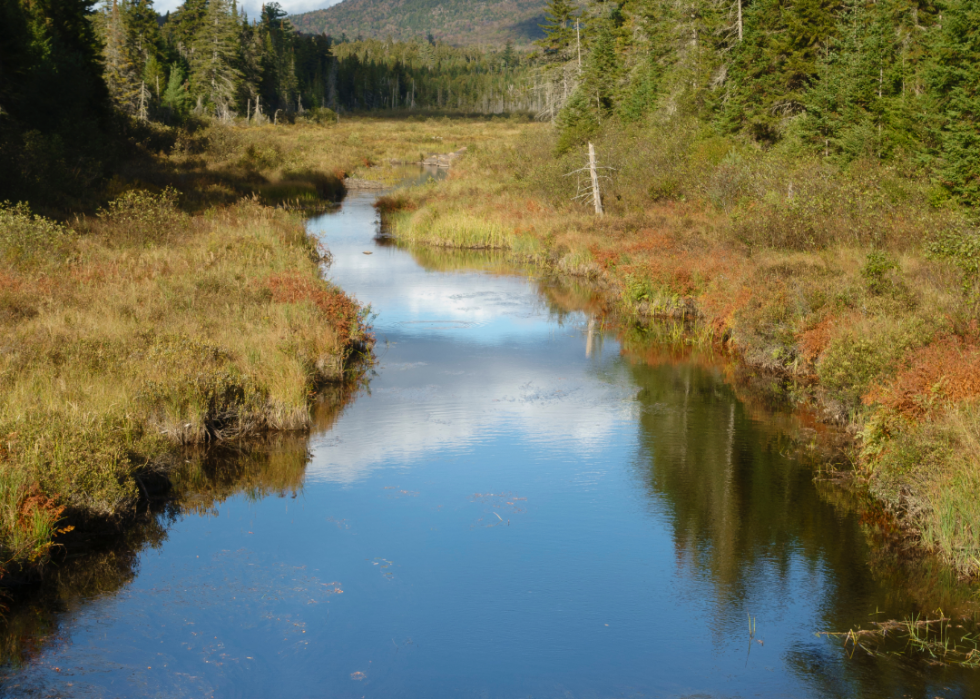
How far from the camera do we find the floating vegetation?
8.23 metres

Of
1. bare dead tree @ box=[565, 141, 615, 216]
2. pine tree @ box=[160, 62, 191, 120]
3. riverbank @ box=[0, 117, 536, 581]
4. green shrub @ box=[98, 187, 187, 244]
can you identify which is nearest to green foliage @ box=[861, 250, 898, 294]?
riverbank @ box=[0, 117, 536, 581]

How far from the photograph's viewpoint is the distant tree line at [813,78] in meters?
23.7

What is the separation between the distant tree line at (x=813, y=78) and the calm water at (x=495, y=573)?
14103mm

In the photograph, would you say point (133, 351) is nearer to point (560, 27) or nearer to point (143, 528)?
point (143, 528)

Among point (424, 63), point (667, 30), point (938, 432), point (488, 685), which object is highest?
point (424, 63)

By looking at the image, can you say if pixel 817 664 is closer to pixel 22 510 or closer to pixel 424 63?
pixel 22 510

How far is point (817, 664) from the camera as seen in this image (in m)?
8.19

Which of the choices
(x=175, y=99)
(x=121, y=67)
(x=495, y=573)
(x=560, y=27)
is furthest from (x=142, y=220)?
(x=175, y=99)

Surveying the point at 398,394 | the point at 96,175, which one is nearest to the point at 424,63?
the point at 96,175

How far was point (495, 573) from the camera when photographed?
9.96m

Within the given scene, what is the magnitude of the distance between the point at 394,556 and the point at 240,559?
6.08 feet

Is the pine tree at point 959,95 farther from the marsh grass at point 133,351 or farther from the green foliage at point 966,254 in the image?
the marsh grass at point 133,351

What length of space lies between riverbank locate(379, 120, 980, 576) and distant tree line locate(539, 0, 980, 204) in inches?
63.2

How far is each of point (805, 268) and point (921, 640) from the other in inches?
460
